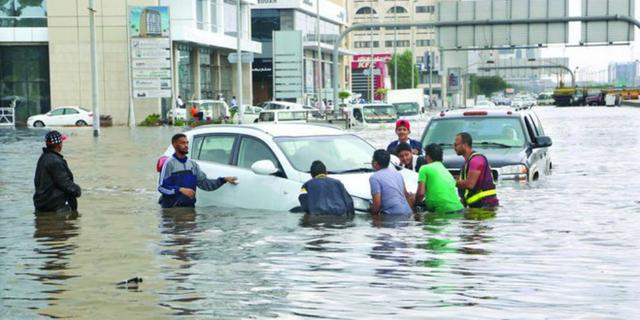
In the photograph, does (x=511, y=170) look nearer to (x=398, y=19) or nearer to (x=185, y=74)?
(x=185, y=74)

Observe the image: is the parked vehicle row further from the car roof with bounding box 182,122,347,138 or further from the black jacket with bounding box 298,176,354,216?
the black jacket with bounding box 298,176,354,216

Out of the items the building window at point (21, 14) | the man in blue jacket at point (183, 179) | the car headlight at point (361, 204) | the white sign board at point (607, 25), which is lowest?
the car headlight at point (361, 204)

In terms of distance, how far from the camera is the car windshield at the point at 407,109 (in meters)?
59.7

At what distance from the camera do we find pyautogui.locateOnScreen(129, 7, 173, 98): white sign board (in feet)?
208

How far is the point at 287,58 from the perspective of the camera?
168 feet

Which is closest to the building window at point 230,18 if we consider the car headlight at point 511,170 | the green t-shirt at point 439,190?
the car headlight at point 511,170

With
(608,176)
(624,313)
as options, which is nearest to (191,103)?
(608,176)

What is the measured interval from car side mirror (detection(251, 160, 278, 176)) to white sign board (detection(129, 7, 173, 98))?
162ft

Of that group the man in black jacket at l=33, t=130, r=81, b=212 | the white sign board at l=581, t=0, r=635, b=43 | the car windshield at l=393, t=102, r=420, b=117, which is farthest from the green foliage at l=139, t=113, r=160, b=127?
the man in black jacket at l=33, t=130, r=81, b=212

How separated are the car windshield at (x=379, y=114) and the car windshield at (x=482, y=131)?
104 feet

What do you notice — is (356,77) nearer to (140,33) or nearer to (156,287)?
(140,33)

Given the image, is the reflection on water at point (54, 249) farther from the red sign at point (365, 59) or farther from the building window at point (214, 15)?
the red sign at point (365, 59)

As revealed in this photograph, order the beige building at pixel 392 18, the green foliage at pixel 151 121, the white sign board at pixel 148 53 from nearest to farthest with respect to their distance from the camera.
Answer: the white sign board at pixel 148 53 → the green foliage at pixel 151 121 → the beige building at pixel 392 18

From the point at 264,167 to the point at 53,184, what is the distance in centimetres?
297
